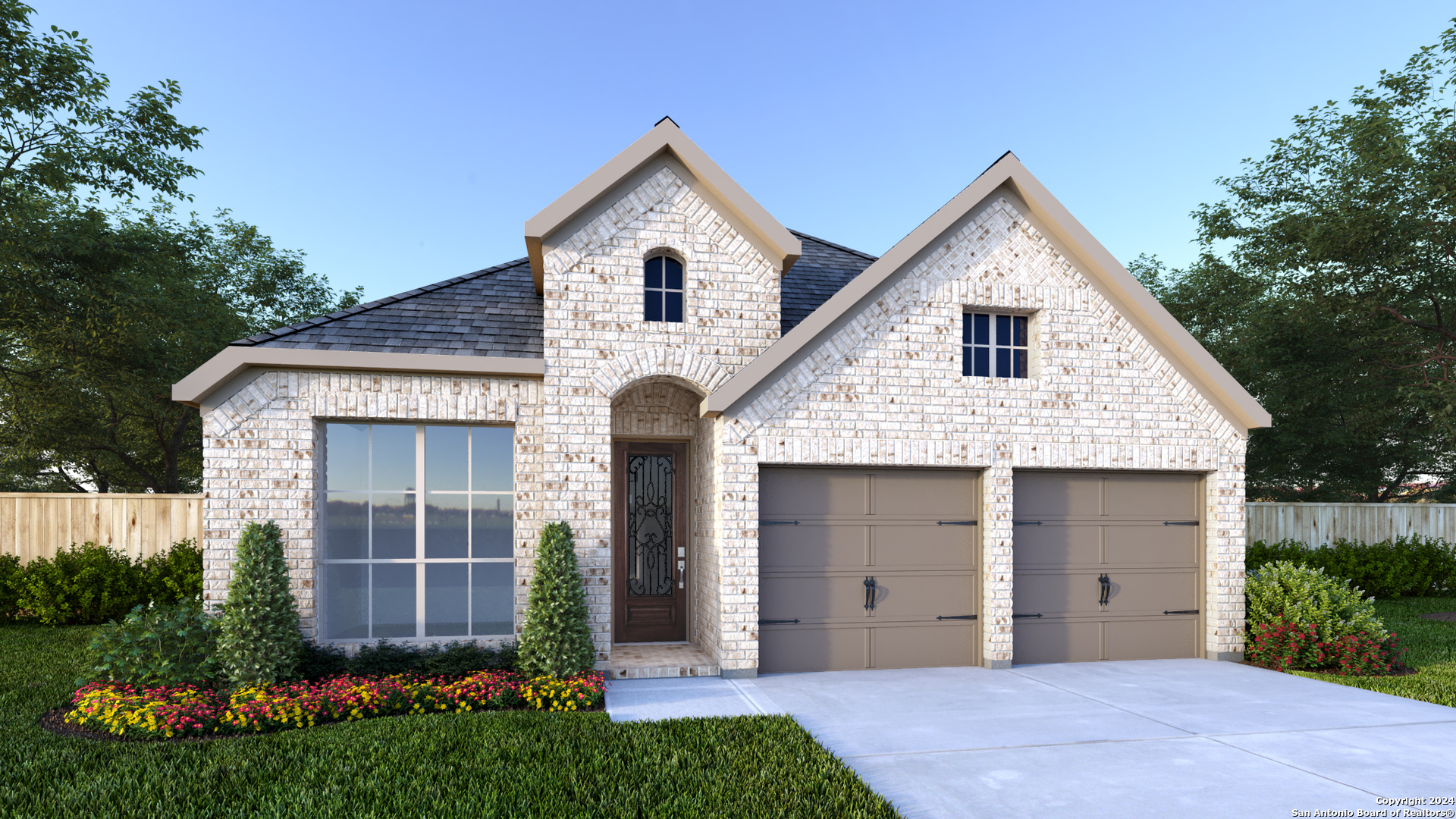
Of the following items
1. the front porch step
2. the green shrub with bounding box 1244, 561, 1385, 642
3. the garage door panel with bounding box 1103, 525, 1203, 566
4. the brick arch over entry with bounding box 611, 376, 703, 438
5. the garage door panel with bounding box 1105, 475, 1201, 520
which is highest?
the brick arch over entry with bounding box 611, 376, 703, 438

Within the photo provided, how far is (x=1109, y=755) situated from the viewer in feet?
20.2

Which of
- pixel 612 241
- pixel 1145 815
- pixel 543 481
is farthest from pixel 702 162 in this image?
pixel 1145 815

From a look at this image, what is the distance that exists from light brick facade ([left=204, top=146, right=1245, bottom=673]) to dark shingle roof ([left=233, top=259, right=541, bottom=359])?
1.27ft

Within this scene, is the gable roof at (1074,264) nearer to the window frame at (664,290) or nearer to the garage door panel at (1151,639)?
the window frame at (664,290)

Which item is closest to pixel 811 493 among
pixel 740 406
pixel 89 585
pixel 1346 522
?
pixel 740 406

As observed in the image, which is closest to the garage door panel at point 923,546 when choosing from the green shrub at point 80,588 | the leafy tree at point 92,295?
the green shrub at point 80,588

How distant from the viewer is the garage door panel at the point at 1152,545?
10.2 m

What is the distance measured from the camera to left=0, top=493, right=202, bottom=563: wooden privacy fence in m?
12.9

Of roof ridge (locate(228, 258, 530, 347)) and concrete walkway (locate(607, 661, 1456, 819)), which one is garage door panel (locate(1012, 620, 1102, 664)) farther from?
roof ridge (locate(228, 258, 530, 347))

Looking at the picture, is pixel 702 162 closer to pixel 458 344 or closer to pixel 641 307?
pixel 641 307

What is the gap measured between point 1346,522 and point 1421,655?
24.6 feet

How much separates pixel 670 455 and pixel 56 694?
7.06 metres

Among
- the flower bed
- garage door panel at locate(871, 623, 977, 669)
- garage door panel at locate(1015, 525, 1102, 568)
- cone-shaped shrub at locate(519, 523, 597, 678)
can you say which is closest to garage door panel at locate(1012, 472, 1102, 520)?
garage door panel at locate(1015, 525, 1102, 568)

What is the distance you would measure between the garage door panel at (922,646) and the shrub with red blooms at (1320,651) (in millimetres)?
3718
